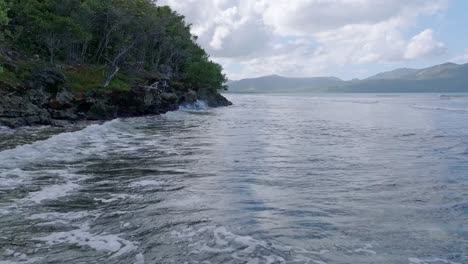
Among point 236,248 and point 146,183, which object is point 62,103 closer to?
point 146,183

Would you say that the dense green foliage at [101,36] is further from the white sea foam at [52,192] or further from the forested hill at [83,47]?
the white sea foam at [52,192]

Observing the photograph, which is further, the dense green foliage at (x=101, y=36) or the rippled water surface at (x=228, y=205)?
the dense green foliage at (x=101, y=36)

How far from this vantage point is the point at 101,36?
64.7m

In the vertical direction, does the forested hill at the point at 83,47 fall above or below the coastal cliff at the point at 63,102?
above

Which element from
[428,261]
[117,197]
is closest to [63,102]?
[117,197]

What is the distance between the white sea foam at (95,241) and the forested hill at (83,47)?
2230 cm

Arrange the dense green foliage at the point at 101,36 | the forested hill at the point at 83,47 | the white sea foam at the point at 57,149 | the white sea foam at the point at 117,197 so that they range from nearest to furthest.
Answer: the white sea foam at the point at 117,197 → the white sea foam at the point at 57,149 → the forested hill at the point at 83,47 → the dense green foliage at the point at 101,36

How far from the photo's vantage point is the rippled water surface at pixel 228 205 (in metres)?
8.37

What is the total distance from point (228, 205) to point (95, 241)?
4067 millimetres

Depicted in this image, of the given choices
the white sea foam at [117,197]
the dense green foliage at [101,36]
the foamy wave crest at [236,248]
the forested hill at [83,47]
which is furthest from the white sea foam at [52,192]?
the forested hill at [83,47]

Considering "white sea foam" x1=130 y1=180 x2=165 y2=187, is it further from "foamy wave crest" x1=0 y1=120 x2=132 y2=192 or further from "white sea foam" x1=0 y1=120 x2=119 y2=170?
"white sea foam" x1=0 y1=120 x2=119 y2=170

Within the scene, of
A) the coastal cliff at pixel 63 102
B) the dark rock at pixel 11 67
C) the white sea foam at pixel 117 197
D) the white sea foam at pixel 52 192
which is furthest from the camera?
the dark rock at pixel 11 67

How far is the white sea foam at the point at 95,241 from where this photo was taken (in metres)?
8.29

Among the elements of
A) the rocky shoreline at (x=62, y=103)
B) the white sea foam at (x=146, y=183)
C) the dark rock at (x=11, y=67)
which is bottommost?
the white sea foam at (x=146, y=183)
